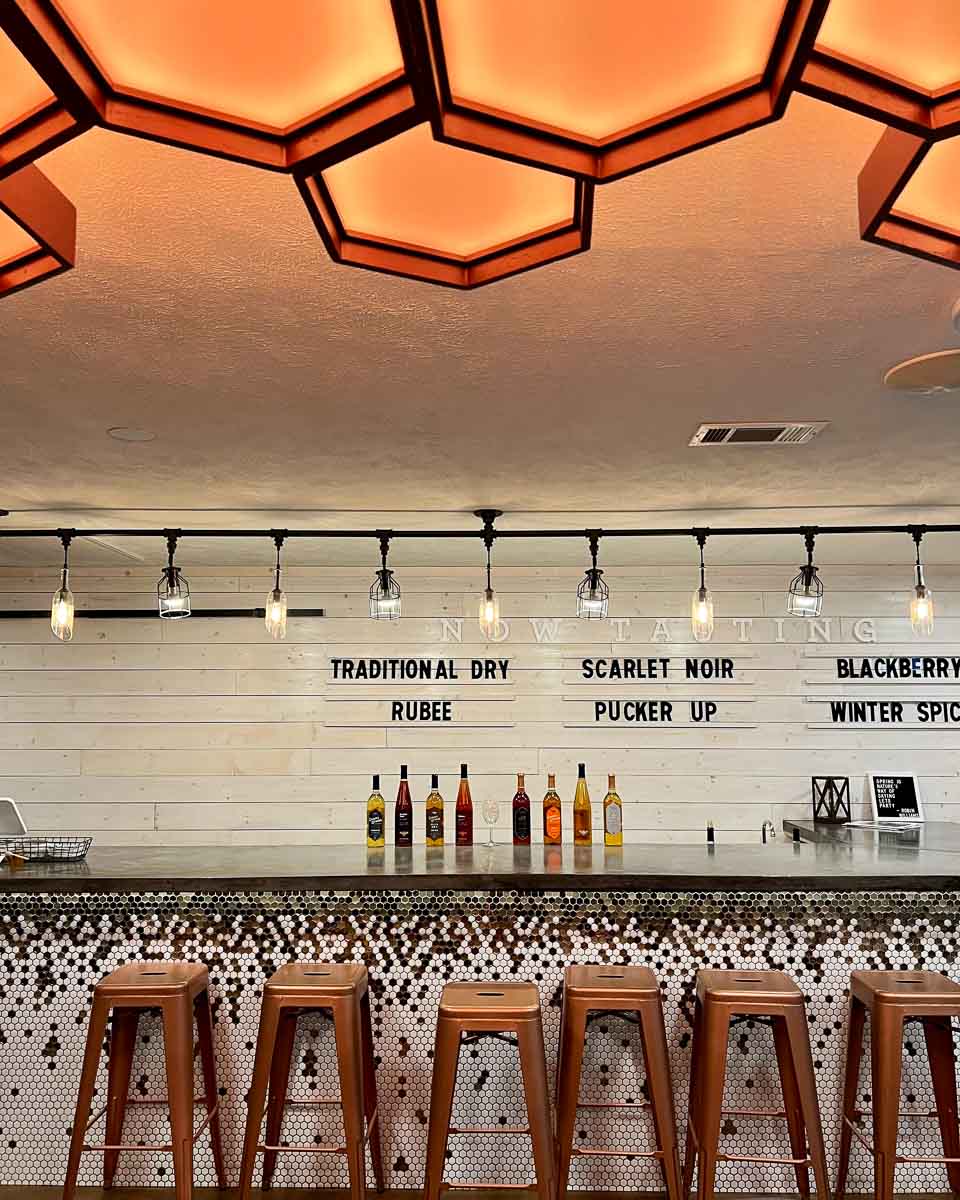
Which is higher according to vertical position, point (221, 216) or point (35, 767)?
point (221, 216)

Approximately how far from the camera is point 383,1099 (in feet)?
11.3

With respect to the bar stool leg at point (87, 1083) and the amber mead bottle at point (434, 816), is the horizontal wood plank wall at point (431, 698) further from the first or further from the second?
the bar stool leg at point (87, 1083)

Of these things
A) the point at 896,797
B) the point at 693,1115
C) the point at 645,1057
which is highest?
the point at 896,797

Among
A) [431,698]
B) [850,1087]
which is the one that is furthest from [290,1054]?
[431,698]

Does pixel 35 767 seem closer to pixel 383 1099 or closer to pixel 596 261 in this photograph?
pixel 383 1099

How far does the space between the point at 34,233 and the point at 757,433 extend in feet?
7.93

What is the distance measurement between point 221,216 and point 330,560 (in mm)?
3879

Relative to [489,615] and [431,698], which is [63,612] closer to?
[489,615]

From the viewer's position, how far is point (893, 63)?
Result: 1.34 meters

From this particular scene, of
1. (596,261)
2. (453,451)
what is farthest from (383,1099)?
(596,261)

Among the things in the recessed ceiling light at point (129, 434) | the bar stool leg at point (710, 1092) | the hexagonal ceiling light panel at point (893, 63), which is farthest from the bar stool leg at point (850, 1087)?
the recessed ceiling light at point (129, 434)

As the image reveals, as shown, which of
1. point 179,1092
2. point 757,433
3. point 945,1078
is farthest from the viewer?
point 757,433

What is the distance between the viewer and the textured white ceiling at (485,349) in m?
1.98

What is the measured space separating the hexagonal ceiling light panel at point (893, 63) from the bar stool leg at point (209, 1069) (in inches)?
120
